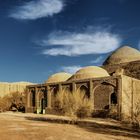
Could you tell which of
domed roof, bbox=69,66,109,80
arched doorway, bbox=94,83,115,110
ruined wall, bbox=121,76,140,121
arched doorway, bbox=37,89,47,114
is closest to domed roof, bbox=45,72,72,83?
arched doorway, bbox=37,89,47,114

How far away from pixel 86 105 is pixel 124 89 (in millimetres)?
4618

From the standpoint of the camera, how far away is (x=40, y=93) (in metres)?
38.0

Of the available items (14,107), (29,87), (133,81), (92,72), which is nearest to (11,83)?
(14,107)

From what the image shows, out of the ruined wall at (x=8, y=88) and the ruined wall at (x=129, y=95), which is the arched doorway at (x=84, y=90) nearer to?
the ruined wall at (x=129, y=95)

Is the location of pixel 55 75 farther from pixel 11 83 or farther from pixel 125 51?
pixel 11 83

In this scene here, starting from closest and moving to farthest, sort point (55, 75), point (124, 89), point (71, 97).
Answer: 1. point (71, 97)
2. point (124, 89)
3. point (55, 75)

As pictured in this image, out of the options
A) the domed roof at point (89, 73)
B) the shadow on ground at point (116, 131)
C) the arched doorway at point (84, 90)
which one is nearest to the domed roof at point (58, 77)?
the domed roof at point (89, 73)

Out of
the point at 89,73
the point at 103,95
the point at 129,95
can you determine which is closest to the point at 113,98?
the point at 103,95

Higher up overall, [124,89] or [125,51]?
[125,51]

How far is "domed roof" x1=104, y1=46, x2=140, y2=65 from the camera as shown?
41844mm

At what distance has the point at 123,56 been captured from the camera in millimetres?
42406

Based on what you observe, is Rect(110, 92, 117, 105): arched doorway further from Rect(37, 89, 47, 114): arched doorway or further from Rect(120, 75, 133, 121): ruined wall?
Rect(37, 89, 47, 114): arched doorway

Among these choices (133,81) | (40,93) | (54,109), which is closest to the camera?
(133,81)

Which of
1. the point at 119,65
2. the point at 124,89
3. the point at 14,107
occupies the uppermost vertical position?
Answer: the point at 119,65
